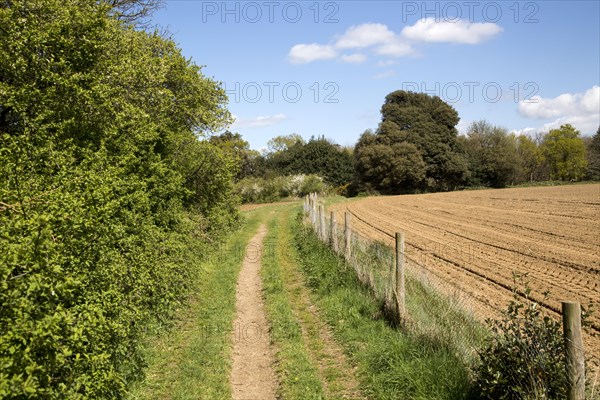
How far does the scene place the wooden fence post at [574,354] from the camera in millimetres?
4129

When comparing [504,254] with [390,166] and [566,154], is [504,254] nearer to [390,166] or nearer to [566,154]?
[390,166]

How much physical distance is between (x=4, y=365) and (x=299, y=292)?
8788 mm

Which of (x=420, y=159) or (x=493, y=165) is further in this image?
(x=493, y=165)

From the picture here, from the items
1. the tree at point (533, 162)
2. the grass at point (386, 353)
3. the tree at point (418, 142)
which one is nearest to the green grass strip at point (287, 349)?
the grass at point (386, 353)

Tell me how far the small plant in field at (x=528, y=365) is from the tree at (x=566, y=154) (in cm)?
8710

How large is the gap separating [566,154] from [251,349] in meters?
87.7

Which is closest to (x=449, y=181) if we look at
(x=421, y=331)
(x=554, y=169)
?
(x=554, y=169)

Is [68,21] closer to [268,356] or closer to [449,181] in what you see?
[268,356]

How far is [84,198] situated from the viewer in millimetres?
5586

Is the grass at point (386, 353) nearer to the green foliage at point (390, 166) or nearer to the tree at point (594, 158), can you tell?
the green foliage at point (390, 166)

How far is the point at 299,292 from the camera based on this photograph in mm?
11789

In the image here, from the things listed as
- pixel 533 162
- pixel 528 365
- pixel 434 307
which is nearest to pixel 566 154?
pixel 533 162

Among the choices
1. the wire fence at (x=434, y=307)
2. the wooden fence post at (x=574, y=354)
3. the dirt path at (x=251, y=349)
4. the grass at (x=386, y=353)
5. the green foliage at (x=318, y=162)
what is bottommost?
the dirt path at (x=251, y=349)

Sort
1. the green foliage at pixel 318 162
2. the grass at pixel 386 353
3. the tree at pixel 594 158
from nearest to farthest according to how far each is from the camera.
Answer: the grass at pixel 386 353, the green foliage at pixel 318 162, the tree at pixel 594 158
